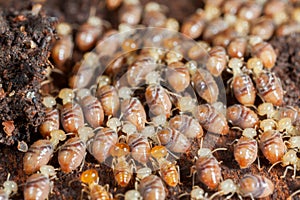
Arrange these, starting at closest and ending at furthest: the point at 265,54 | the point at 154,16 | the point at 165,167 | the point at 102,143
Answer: the point at 165,167 < the point at 102,143 < the point at 265,54 < the point at 154,16

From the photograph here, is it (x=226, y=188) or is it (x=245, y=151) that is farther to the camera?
(x=245, y=151)

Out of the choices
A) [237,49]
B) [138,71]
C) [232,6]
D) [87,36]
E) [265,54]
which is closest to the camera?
[138,71]

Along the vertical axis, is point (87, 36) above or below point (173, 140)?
above

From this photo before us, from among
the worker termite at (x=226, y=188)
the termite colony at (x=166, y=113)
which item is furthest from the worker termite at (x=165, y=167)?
the worker termite at (x=226, y=188)

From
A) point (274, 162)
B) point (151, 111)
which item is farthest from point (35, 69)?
point (274, 162)

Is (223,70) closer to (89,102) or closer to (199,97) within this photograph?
(199,97)

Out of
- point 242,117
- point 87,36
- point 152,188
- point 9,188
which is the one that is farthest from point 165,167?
point 87,36

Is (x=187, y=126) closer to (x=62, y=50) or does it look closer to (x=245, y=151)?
(x=245, y=151)

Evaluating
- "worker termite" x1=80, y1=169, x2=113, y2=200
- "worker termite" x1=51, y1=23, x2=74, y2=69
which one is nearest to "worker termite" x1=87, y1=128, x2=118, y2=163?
"worker termite" x1=80, y1=169, x2=113, y2=200
